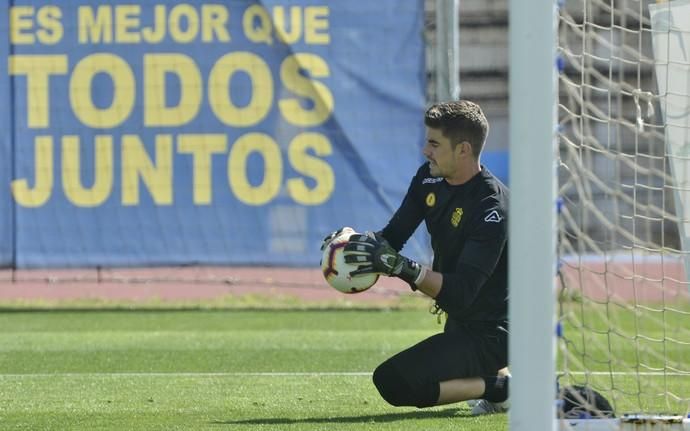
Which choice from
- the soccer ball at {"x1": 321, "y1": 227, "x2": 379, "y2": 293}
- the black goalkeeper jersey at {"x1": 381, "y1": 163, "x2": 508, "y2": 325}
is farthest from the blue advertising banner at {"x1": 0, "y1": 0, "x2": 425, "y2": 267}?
the soccer ball at {"x1": 321, "y1": 227, "x2": 379, "y2": 293}

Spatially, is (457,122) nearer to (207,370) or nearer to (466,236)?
(466,236)

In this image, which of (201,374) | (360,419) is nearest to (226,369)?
(201,374)

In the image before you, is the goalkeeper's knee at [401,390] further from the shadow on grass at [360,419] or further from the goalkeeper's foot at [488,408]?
the goalkeeper's foot at [488,408]

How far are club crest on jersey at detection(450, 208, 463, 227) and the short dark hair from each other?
301 millimetres

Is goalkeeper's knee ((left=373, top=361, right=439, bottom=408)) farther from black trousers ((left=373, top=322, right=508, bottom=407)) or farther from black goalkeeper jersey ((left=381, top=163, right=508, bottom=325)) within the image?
black goalkeeper jersey ((left=381, top=163, right=508, bottom=325))

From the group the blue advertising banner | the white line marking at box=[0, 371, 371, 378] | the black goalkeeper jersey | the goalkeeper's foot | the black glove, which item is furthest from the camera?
the blue advertising banner

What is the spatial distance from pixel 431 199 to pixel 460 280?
2.30ft

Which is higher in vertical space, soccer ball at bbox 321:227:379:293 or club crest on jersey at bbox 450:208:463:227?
club crest on jersey at bbox 450:208:463:227

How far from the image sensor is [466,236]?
6410 millimetres

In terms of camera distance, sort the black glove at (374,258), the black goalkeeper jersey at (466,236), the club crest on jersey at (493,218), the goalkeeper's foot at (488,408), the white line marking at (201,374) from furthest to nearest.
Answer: the white line marking at (201,374)
the goalkeeper's foot at (488,408)
the club crest on jersey at (493,218)
the black goalkeeper jersey at (466,236)
the black glove at (374,258)

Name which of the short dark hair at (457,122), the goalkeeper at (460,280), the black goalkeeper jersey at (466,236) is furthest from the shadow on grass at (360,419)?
the short dark hair at (457,122)

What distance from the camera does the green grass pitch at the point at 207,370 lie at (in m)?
6.37

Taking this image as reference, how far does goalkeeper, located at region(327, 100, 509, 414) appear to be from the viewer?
6188 mm

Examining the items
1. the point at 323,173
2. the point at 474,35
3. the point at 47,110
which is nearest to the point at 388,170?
the point at 323,173
